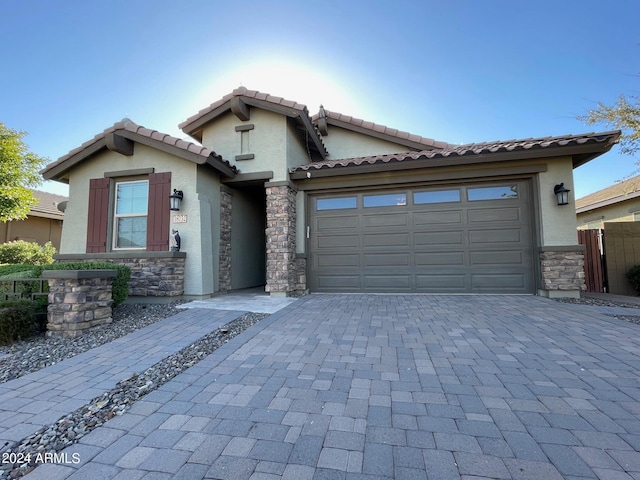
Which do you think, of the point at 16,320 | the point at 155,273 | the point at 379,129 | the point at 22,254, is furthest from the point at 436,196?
the point at 22,254

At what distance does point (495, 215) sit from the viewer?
6691 mm

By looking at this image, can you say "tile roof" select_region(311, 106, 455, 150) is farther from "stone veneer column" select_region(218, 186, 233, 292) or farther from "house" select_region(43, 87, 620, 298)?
"stone veneer column" select_region(218, 186, 233, 292)

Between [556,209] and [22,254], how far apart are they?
1716 cm

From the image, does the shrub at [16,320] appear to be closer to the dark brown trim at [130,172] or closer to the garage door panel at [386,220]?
the dark brown trim at [130,172]

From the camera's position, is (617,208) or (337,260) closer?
(337,260)

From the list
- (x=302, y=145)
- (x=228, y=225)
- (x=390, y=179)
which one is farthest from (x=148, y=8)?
(x=390, y=179)

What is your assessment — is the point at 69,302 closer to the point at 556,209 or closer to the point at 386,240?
the point at 386,240

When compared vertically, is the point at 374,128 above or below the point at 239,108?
above

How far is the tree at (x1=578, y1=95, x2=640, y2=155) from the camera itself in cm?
808

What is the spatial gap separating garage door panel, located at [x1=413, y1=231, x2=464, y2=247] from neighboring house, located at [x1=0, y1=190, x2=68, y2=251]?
15.3 metres

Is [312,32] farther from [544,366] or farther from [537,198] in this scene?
[544,366]

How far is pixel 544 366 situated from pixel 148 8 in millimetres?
9526

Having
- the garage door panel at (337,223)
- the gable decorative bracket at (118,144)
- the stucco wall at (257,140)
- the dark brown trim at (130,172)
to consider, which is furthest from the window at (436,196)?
the gable decorative bracket at (118,144)

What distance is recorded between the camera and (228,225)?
25.1 feet
